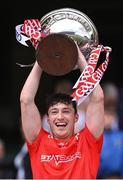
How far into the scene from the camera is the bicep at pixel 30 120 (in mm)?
5090

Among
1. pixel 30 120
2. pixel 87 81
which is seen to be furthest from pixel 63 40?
pixel 30 120

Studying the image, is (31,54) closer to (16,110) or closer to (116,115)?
(16,110)

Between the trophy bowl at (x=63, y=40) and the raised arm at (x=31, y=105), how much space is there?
13 cm

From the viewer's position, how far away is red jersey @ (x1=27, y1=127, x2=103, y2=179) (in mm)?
5023

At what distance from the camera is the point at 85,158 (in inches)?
199

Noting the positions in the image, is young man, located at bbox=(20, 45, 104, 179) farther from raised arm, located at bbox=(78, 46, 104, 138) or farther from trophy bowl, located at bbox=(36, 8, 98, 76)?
trophy bowl, located at bbox=(36, 8, 98, 76)

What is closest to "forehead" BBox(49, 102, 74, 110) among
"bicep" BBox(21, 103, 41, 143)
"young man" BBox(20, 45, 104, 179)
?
"young man" BBox(20, 45, 104, 179)

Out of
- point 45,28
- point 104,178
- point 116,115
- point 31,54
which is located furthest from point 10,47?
point 45,28

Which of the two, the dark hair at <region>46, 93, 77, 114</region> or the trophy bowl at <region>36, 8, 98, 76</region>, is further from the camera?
the dark hair at <region>46, 93, 77, 114</region>

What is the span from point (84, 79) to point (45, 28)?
0.44 metres

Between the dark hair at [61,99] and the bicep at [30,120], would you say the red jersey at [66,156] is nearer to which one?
the bicep at [30,120]

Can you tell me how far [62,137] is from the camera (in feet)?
16.7

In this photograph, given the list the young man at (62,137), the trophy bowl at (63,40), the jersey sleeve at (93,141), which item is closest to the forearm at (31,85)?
the young man at (62,137)

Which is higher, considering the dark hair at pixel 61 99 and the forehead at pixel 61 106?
the dark hair at pixel 61 99
